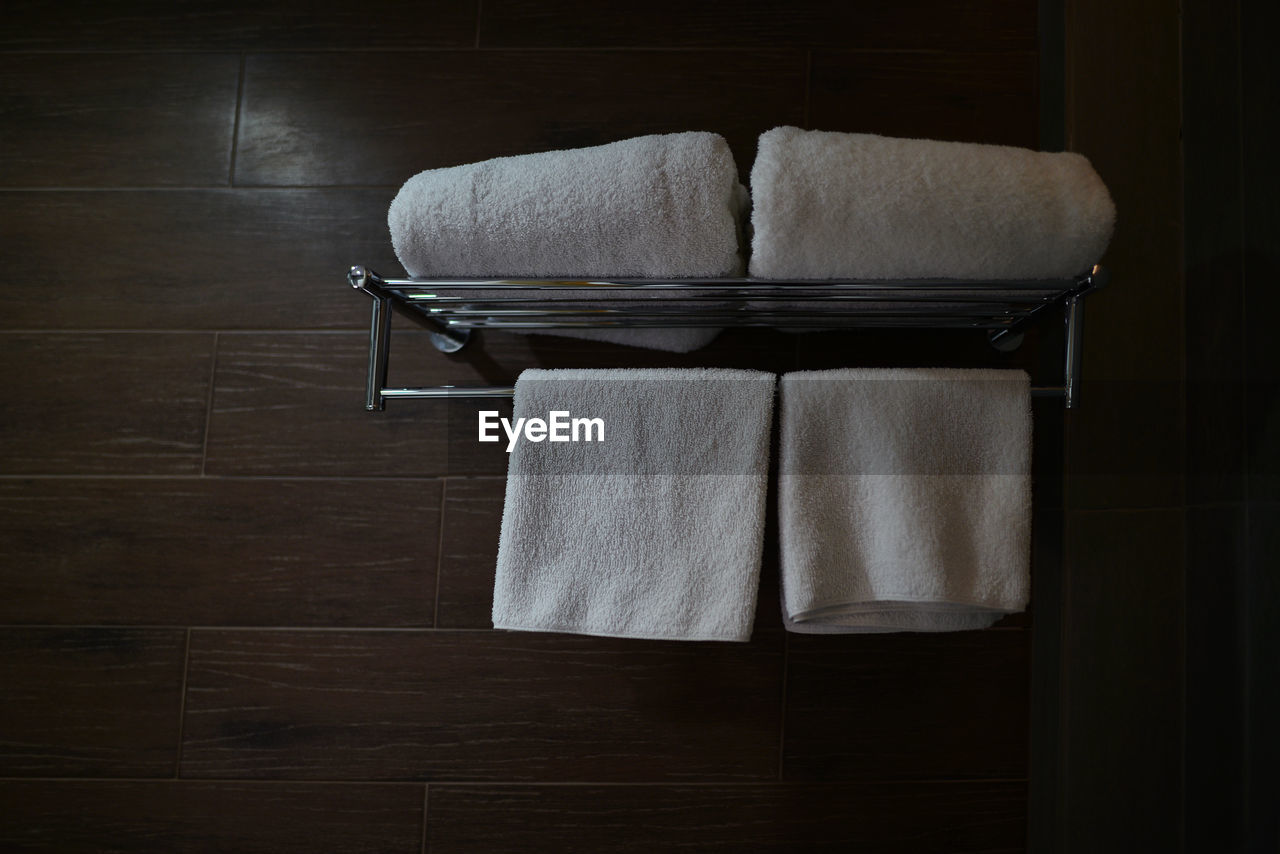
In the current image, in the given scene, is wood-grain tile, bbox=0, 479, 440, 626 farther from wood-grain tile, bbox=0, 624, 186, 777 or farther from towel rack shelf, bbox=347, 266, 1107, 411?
towel rack shelf, bbox=347, 266, 1107, 411

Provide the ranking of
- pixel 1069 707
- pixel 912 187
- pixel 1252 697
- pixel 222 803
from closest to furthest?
pixel 1252 697 < pixel 912 187 < pixel 1069 707 < pixel 222 803

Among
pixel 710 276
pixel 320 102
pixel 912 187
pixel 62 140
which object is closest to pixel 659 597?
pixel 710 276

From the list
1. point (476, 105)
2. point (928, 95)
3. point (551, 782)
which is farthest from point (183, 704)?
point (928, 95)

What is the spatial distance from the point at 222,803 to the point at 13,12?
1.08 meters

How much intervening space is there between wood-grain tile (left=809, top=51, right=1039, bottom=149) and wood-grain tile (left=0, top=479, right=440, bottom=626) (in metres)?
0.71

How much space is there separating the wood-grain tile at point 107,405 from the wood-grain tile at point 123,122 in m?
0.22

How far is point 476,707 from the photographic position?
3.12 feet

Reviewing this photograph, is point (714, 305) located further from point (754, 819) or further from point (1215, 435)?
point (754, 819)

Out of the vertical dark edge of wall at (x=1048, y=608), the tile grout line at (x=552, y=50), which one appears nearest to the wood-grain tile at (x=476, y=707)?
the vertical dark edge of wall at (x=1048, y=608)

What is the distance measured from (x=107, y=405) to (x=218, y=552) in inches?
9.5

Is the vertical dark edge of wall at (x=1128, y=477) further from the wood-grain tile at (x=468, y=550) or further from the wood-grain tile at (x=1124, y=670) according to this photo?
the wood-grain tile at (x=468, y=550)

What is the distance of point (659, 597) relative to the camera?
77 centimetres

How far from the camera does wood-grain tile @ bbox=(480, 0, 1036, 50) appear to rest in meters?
0.97

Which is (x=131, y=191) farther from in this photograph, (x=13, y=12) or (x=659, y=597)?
(x=659, y=597)
